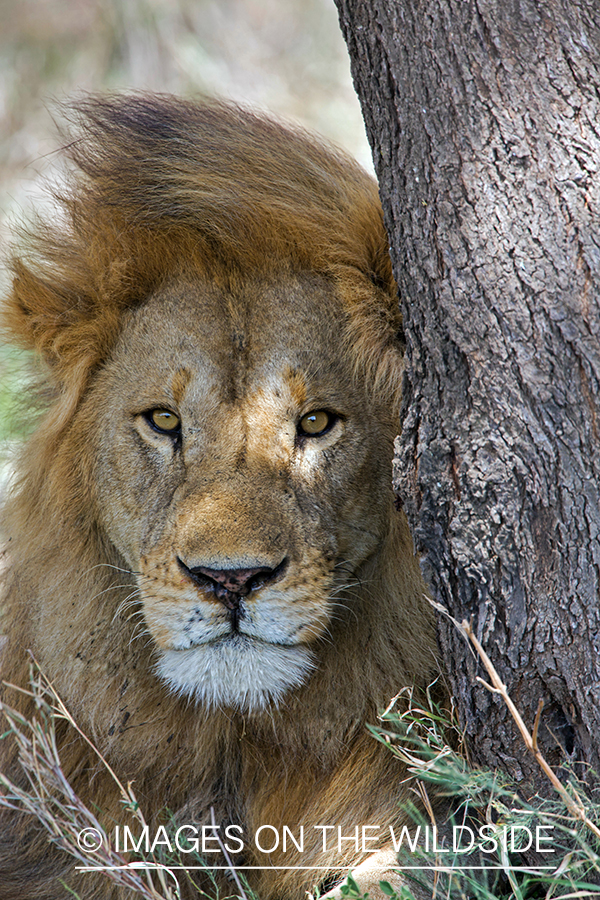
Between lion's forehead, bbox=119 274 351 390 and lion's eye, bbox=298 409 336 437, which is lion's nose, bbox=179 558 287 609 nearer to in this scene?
lion's eye, bbox=298 409 336 437

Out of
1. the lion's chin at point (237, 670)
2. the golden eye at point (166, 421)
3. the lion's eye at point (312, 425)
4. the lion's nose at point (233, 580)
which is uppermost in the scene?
the golden eye at point (166, 421)

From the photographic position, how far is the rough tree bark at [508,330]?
1.91 meters

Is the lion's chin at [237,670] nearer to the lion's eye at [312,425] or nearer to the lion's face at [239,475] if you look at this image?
the lion's face at [239,475]

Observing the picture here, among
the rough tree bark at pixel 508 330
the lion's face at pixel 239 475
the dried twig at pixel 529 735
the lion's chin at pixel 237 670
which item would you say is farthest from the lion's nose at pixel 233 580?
the dried twig at pixel 529 735

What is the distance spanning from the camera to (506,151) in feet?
6.49

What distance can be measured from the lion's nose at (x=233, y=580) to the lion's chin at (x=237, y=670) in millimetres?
114

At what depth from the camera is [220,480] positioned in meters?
2.30

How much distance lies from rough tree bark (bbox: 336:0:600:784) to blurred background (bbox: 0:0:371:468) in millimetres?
6564

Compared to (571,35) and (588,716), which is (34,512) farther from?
(571,35)

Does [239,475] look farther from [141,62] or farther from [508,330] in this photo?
[141,62]

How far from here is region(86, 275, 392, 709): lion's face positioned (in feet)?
7.23

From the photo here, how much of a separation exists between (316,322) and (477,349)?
58 centimetres

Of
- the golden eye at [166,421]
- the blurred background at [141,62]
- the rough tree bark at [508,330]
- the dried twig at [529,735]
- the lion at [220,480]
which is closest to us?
the dried twig at [529,735]

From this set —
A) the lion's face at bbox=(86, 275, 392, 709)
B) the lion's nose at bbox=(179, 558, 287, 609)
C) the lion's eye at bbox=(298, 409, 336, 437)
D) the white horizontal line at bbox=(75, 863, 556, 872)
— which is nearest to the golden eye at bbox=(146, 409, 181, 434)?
the lion's face at bbox=(86, 275, 392, 709)
